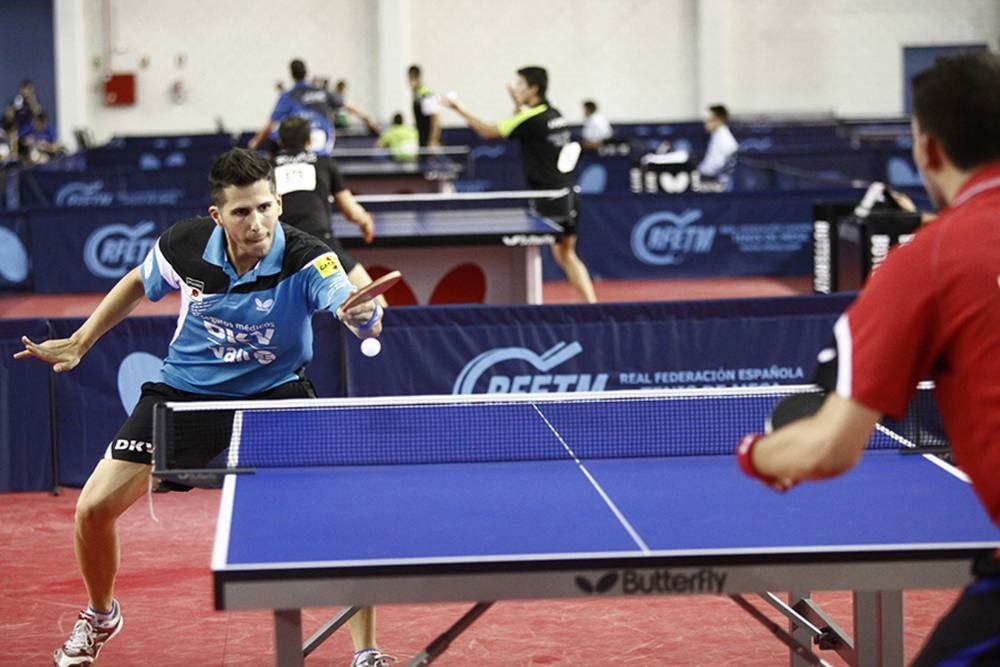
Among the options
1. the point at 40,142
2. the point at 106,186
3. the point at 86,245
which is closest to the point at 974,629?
the point at 86,245

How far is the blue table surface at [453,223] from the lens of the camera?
9.38 meters

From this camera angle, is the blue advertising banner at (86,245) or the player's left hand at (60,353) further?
the blue advertising banner at (86,245)

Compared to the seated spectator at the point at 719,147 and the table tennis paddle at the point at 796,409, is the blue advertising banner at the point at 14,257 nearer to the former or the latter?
the seated spectator at the point at 719,147

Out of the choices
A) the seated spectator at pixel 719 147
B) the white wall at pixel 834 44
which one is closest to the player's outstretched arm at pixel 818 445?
the seated spectator at pixel 719 147

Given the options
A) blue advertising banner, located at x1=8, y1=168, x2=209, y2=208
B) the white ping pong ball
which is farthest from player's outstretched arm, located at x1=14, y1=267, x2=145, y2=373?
blue advertising banner, located at x1=8, y1=168, x2=209, y2=208

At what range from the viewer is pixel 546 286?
14625 mm

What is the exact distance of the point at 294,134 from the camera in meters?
8.35

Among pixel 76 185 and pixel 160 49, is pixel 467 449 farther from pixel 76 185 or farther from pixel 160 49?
pixel 160 49

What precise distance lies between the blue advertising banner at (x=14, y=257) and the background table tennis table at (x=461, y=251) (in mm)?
4838

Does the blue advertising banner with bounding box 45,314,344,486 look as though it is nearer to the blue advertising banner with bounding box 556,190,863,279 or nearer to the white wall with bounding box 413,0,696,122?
the blue advertising banner with bounding box 556,190,863,279

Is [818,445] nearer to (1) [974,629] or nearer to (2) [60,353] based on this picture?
(1) [974,629]

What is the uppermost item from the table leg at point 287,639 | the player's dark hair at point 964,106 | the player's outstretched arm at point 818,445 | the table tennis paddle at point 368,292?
the player's dark hair at point 964,106

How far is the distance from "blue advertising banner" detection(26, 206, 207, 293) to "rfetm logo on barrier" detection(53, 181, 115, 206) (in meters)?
3.38

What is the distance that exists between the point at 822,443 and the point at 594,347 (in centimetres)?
495
